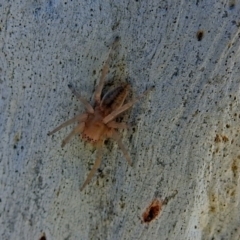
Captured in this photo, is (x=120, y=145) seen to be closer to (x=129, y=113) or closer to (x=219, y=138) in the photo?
(x=129, y=113)

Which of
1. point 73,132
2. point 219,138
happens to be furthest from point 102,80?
point 219,138

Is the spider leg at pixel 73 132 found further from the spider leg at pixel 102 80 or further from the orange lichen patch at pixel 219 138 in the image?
the orange lichen patch at pixel 219 138

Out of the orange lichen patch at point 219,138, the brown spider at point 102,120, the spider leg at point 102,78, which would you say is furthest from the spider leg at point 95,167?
the orange lichen patch at point 219,138

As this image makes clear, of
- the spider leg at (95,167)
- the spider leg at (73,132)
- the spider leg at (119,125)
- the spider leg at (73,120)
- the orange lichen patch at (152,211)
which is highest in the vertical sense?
the spider leg at (73,120)

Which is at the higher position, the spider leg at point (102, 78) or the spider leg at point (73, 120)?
the spider leg at point (102, 78)

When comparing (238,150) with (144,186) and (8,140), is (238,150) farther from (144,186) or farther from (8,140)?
(8,140)
